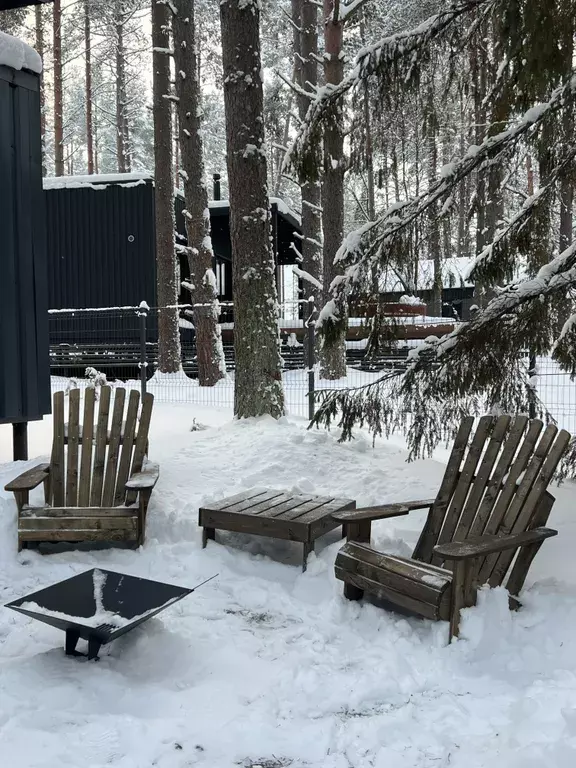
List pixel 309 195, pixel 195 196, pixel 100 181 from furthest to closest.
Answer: pixel 100 181
pixel 309 195
pixel 195 196

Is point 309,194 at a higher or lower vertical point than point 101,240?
higher

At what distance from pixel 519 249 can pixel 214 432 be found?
146 inches

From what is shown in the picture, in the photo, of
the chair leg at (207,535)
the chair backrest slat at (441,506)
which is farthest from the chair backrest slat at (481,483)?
the chair leg at (207,535)

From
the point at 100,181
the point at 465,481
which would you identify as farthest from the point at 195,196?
the point at 465,481

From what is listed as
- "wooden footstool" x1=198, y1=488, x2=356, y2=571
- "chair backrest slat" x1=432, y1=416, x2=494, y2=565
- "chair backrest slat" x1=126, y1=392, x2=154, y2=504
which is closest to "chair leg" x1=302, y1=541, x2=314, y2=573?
"wooden footstool" x1=198, y1=488, x2=356, y2=571

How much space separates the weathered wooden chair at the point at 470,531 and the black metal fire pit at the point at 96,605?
1.00 meters

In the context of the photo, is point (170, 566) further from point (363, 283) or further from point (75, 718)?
point (363, 283)

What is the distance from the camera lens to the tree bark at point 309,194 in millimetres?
15172

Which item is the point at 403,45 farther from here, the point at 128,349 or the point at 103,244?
the point at 103,244

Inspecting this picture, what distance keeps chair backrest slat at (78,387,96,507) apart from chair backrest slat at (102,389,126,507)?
0.40ft

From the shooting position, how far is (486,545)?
10.7ft

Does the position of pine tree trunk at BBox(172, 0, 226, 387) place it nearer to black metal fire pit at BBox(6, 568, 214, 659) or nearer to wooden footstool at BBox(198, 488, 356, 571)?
wooden footstool at BBox(198, 488, 356, 571)

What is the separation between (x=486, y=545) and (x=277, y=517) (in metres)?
1.53

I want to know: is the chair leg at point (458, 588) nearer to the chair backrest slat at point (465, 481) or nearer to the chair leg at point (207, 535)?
the chair backrest slat at point (465, 481)
